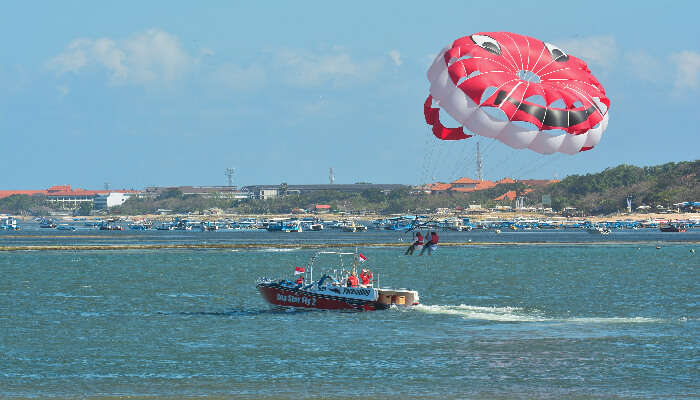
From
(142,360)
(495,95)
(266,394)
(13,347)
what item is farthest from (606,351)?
(13,347)

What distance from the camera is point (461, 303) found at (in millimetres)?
72625

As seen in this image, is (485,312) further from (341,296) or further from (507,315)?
(341,296)

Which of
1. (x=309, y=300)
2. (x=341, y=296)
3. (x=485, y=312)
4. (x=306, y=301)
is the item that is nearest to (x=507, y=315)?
(x=485, y=312)

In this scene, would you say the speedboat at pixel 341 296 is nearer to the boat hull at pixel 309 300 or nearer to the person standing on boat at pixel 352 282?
the boat hull at pixel 309 300

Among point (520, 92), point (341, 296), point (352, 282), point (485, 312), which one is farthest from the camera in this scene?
point (485, 312)

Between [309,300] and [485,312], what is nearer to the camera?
[309,300]

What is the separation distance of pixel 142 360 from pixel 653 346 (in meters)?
24.8

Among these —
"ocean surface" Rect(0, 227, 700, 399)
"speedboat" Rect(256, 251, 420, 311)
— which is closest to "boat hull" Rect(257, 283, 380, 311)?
"speedboat" Rect(256, 251, 420, 311)

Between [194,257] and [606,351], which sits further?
[194,257]

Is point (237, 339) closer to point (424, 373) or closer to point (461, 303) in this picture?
point (424, 373)

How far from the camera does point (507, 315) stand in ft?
208

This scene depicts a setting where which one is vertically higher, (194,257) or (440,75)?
(440,75)

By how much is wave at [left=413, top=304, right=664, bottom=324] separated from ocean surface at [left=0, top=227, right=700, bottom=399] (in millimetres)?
147

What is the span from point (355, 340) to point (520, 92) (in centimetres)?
1537
